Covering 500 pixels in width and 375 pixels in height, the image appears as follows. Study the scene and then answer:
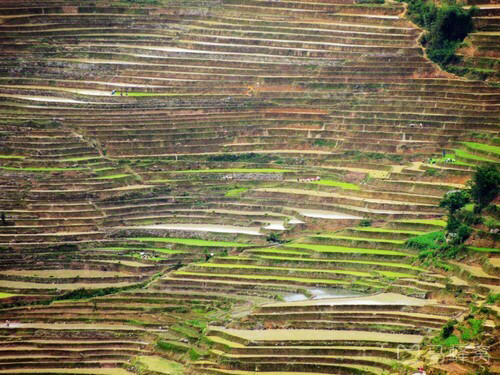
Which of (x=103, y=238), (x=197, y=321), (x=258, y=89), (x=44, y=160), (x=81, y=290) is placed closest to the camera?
(x=197, y=321)

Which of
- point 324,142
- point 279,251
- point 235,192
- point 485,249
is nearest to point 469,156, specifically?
point 324,142

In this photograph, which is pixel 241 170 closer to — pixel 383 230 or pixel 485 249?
pixel 383 230

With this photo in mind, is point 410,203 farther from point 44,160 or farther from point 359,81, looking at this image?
point 44,160

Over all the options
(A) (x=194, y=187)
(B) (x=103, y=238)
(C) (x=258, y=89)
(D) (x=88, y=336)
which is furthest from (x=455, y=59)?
(D) (x=88, y=336)

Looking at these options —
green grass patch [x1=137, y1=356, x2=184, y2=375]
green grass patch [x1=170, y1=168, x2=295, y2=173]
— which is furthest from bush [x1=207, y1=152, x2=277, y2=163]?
green grass patch [x1=137, y1=356, x2=184, y2=375]

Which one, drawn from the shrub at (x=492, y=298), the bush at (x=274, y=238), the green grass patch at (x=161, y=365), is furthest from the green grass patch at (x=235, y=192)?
the shrub at (x=492, y=298)

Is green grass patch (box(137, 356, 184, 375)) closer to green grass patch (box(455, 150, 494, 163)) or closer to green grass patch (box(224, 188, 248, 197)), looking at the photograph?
green grass patch (box(224, 188, 248, 197))

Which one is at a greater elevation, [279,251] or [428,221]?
[428,221]
